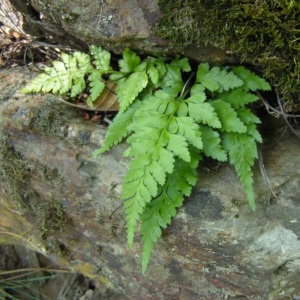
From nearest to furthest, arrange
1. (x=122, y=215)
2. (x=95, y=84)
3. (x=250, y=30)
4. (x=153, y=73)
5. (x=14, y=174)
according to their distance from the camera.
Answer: (x=250, y=30) < (x=153, y=73) < (x=95, y=84) < (x=122, y=215) < (x=14, y=174)

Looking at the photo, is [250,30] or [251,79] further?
[251,79]

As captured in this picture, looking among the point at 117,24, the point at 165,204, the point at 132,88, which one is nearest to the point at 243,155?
the point at 165,204

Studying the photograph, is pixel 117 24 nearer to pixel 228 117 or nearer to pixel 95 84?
pixel 95 84

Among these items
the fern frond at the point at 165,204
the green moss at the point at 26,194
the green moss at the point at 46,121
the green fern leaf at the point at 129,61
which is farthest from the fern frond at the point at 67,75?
the fern frond at the point at 165,204

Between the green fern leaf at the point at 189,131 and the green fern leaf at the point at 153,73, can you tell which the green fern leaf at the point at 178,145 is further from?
the green fern leaf at the point at 153,73

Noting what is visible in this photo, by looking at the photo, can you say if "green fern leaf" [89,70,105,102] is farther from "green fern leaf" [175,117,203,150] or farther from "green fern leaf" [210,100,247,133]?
"green fern leaf" [210,100,247,133]

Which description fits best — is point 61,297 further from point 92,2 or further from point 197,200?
point 92,2
